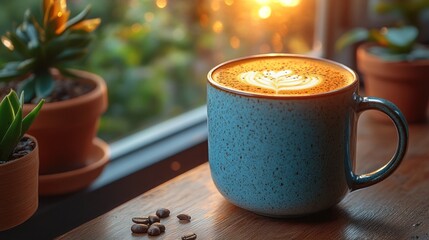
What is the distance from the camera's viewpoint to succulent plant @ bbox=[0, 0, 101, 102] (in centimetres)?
81

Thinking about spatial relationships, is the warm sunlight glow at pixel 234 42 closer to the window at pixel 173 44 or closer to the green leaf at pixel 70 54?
the window at pixel 173 44

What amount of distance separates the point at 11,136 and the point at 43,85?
0.64ft

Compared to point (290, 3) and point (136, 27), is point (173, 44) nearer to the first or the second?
point (136, 27)

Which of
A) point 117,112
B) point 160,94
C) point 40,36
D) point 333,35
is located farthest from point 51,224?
point 333,35

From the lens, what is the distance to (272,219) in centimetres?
71

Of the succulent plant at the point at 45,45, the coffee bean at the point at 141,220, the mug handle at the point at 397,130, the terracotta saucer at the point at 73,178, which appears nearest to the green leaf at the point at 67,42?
the succulent plant at the point at 45,45

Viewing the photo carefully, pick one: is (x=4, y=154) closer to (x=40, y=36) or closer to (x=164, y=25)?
(x=40, y=36)

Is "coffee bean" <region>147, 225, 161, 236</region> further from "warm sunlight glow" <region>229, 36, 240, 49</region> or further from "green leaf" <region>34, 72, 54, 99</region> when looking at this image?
"warm sunlight glow" <region>229, 36, 240, 49</region>

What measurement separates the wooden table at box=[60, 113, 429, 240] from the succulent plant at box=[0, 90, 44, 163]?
0.11m

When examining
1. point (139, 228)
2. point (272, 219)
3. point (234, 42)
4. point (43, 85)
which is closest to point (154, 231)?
point (139, 228)

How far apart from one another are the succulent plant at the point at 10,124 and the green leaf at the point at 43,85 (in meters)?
0.14

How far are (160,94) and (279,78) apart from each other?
0.65m

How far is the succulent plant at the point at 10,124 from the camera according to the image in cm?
64

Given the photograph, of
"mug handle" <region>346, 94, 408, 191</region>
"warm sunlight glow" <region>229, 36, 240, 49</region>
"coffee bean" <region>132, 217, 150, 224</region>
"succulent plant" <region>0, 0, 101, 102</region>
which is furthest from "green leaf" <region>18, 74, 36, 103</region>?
"warm sunlight glow" <region>229, 36, 240, 49</region>
